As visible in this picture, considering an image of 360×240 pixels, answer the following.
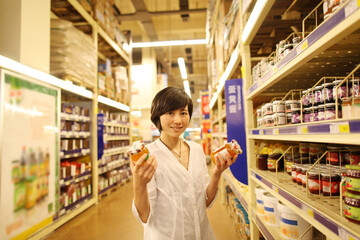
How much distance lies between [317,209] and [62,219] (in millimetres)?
3653

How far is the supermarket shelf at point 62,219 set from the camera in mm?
2951

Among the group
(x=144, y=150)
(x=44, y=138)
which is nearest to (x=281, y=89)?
(x=144, y=150)

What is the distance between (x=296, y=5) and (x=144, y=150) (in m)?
1.94

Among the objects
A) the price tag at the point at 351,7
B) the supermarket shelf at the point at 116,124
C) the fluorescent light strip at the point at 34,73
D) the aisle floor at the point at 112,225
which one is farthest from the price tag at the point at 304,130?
the supermarket shelf at the point at 116,124

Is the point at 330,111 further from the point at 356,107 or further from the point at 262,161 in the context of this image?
the point at 262,161

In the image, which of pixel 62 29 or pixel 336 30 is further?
pixel 62 29

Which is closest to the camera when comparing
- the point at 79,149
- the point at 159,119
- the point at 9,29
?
the point at 159,119

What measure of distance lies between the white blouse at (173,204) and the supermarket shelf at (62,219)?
7.80 feet

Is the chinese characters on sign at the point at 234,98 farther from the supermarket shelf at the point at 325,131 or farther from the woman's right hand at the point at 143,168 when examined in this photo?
the woman's right hand at the point at 143,168

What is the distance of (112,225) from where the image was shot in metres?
3.51

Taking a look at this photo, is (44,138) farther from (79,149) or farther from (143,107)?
(143,107)

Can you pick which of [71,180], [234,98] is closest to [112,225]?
[71,180]

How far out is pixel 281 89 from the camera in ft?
7.00

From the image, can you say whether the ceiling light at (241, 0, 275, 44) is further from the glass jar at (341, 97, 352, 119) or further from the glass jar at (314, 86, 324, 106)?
the glass jar at (341, 97, 352, 119)
